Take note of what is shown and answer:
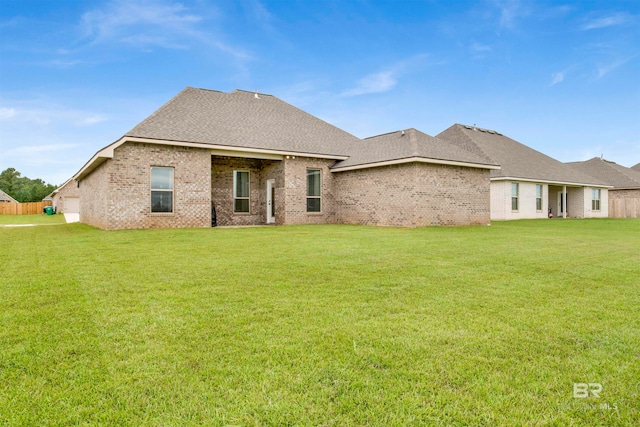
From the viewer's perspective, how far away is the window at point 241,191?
17.9 m

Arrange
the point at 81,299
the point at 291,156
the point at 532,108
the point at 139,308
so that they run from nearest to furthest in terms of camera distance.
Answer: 1. the point at 139,308
2. the point at 81,299
3. the point at 291,156
4. the point at 532,108

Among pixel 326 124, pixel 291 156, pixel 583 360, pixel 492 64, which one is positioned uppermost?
pixel 492 64

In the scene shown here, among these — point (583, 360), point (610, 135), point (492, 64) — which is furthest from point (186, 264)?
point (610, 135)

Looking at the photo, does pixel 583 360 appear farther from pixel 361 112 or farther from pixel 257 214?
pixel 361 112

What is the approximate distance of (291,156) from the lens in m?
16.8

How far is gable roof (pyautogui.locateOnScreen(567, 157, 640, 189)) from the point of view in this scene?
1267 inches

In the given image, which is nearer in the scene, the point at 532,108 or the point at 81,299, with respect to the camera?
the point at 81,299

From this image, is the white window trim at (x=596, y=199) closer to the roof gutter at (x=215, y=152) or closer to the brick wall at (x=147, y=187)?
the roof gutter at (x=215, y=152)

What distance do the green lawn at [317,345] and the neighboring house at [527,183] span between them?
18815 millimetres

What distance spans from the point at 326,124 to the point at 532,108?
12198mm

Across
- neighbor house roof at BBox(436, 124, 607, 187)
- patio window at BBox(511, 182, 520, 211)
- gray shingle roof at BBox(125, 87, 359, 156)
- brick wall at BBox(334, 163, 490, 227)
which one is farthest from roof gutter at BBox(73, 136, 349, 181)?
patio window at BBox(511, 182, 520, 211)

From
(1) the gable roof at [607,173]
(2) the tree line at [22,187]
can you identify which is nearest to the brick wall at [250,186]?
(1) the gable roof at [607,173]

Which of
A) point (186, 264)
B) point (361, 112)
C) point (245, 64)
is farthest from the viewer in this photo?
point (361, 112)

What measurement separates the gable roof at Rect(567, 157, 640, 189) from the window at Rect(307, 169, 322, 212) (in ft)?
92.0
